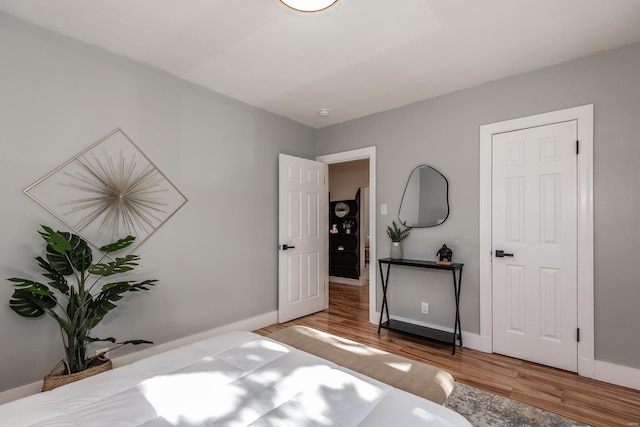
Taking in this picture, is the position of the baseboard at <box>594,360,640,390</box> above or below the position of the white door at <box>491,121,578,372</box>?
below

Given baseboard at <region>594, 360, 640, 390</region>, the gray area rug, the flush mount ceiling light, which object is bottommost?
the gray area rug

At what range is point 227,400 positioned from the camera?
107 cm

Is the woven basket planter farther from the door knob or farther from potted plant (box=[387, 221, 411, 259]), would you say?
the door knob

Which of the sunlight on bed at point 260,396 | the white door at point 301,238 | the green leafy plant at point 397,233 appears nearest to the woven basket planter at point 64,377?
the sunlight on bed at point 260,396

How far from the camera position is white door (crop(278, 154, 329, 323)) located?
12.2 ft

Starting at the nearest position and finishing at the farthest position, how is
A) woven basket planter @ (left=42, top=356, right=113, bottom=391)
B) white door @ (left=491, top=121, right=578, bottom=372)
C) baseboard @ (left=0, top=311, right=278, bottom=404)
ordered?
woven basket planter @ (left=42, top=356, right=113, bottom=391)
baseboard @ (left=0, top=311, right=278, bottom=404)
white door @ (left=491, top=121, right=578, bottom=372)

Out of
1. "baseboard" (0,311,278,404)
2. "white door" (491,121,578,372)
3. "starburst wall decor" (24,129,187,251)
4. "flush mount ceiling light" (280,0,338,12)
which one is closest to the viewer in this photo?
"flush mount ceiling light" (280,0,338,12)

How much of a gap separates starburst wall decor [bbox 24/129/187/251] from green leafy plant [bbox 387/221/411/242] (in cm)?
222

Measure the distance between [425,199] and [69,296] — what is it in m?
3.20

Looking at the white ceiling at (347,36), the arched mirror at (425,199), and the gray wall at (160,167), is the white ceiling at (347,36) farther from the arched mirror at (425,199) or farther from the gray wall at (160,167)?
the arched mirror at (425,199)

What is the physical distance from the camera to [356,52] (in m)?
2.42

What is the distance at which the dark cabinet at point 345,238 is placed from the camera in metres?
6.04

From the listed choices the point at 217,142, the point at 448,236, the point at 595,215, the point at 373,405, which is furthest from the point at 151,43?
the point at 595,215

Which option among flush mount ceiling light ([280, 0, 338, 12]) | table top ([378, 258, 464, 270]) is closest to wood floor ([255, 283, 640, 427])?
table top ([378, 258, 464, 270])
